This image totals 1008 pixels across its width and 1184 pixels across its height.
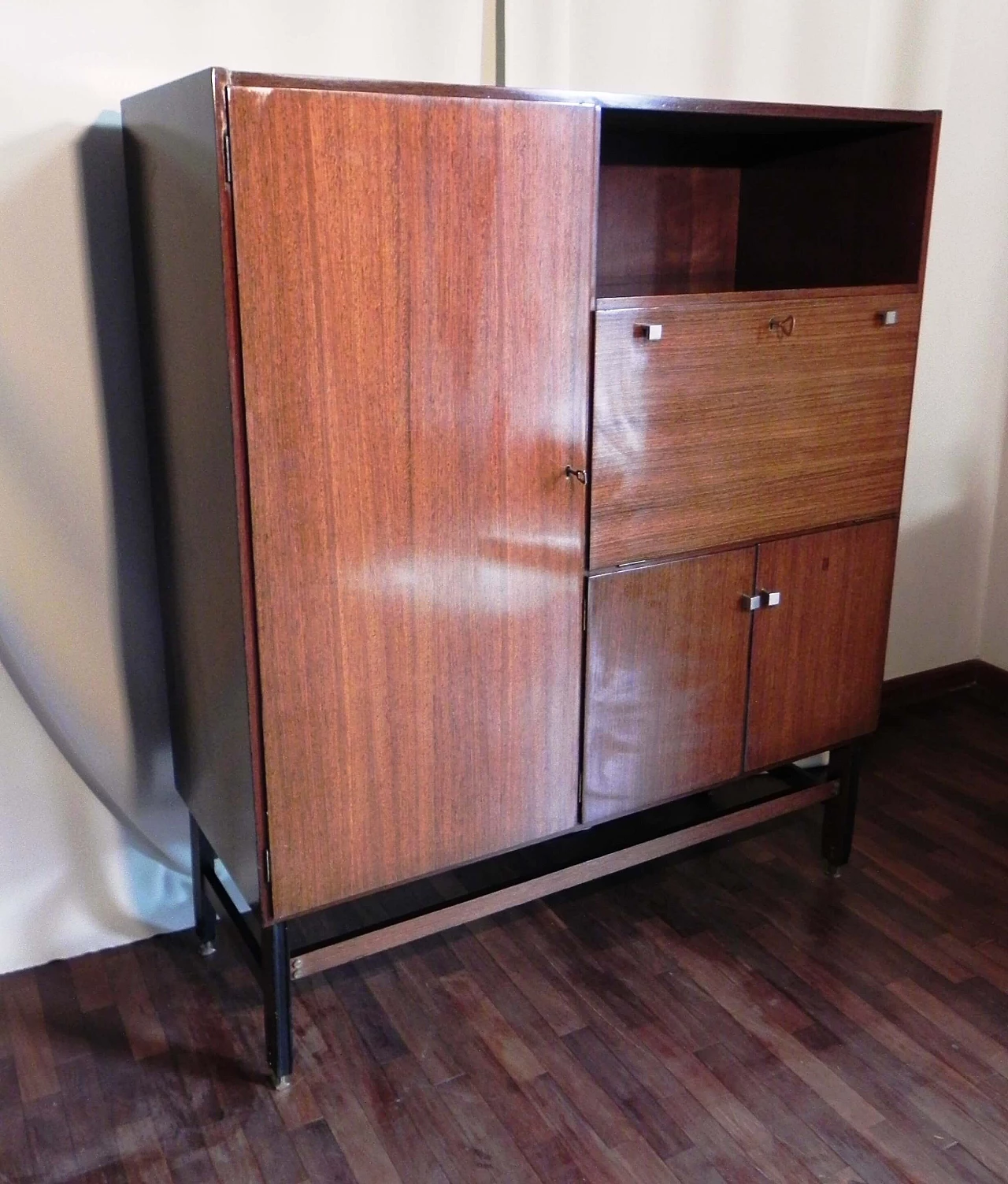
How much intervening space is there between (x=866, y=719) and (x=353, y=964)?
1000 mm

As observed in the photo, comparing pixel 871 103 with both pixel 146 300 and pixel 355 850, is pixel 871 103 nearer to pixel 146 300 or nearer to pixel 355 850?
pixel 146 300

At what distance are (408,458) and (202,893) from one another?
2.95ft

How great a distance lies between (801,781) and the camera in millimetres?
2105

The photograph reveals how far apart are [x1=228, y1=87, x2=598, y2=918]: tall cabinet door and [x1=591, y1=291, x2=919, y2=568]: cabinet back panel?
7 cm

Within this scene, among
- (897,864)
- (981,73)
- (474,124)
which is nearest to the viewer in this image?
(474,124)

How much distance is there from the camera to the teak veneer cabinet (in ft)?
4.35

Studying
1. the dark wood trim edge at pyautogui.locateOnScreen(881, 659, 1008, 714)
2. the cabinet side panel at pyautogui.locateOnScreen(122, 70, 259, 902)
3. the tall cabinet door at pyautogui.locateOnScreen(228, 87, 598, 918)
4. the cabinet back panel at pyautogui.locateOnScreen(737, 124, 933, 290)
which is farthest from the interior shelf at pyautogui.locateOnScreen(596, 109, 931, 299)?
the dark wood trim edge at pyautogui.locateOnScreen(881, 659, 1008, 714)

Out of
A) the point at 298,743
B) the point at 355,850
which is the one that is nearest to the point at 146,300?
the point at 298,743

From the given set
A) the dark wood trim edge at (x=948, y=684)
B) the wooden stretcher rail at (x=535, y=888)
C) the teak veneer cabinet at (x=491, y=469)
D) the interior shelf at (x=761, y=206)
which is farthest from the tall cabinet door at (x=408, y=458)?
the dark wood trim edge at (x=948, y=684)

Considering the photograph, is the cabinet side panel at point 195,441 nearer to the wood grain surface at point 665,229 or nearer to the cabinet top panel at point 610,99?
the cabinet top panel at point 610,99

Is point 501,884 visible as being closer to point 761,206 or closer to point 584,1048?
point 584,1048

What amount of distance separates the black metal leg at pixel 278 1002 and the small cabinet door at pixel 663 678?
489 millimetres

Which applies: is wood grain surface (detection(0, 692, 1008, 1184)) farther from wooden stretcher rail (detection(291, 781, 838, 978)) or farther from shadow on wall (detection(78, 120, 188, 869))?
shadow on wall (detection(78, 120, 188, 869))

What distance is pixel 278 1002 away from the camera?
1604 mm
